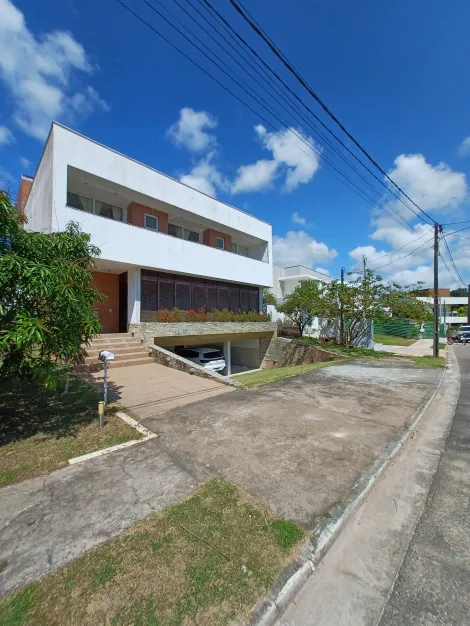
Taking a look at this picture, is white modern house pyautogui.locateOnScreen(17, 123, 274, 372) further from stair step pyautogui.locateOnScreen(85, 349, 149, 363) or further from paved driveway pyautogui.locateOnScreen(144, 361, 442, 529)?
paved driveway pyautogui.locateOnScreen(144, 361, 442, 529)

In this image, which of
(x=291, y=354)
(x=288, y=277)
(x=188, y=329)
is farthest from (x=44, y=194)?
(x=288, y=277)

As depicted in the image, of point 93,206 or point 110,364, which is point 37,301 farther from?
point 93,206

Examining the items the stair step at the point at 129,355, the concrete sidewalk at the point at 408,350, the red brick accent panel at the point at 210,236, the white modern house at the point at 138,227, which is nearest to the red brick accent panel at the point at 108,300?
the white modern house at the point at 138,227

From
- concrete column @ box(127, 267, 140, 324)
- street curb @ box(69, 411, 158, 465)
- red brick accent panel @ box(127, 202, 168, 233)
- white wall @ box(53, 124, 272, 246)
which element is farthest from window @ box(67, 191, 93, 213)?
street curb @ box(69, 411, 158, 465)

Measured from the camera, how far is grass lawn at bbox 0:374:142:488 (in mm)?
3682

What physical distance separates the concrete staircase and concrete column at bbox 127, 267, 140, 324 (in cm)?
90

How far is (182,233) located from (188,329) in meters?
6.62

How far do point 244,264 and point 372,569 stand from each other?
16082mm

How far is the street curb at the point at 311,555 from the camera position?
189 cm

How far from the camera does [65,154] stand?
10.3 metres

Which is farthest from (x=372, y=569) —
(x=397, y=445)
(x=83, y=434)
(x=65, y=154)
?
(x=65, y=154)

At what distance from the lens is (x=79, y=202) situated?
1265cm

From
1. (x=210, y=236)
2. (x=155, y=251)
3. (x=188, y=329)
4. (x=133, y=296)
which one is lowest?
(x=188, y=329)

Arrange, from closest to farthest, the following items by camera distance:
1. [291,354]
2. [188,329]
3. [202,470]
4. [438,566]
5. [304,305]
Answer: [438,566] < [202,470] < [188,329] < [291,354] < [304,305]
